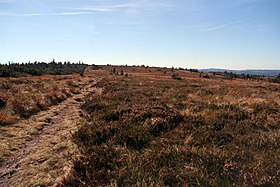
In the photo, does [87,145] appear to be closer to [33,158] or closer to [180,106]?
[33,158]

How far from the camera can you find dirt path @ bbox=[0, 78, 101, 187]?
489 centimetres

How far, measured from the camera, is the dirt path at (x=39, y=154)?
489cm

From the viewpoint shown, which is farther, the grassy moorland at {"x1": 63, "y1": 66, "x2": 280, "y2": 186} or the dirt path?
the dirt path

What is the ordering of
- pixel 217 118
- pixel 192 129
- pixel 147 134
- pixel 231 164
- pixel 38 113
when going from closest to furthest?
pixel 231 164, pixel 147 134, pixel 192 129, pixel 217 118, pixel 38 113

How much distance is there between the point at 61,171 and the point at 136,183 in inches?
74.2

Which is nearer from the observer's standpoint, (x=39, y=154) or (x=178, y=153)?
(x=178, y=153)

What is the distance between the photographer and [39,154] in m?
6.14

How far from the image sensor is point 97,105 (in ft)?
40.2

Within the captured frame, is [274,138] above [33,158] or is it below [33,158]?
above

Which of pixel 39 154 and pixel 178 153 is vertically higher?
pixel 178 153

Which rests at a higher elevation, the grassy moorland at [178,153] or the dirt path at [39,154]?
the grassy moorland at [178,153]

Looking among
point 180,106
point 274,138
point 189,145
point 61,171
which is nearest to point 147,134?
point 189,145

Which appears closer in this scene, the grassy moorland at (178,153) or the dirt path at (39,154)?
the grassy moorland at (178,153)

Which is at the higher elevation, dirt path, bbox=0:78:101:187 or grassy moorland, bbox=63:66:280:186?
grassy moorland, bbox=63:66:280:186
